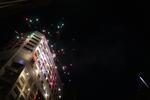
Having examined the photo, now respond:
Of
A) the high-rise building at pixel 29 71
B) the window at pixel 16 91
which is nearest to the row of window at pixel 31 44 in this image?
the high-rise building at pixel 29 71

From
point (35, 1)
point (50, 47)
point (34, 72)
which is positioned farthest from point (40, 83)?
point (35, 1)

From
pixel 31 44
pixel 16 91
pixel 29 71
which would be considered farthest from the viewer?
pixel 31 44

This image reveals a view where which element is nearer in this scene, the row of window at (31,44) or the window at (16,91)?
the window at (16,91)

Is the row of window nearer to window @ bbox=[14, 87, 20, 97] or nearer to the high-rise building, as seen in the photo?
the high-rise building

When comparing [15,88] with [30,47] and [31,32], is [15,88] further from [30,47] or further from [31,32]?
[31,32]

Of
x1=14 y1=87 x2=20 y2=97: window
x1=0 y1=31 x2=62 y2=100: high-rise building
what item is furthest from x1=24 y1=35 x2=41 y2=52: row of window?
x1=14 y1=87 x2=20 y2=97: window

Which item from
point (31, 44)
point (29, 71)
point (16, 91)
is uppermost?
point (16, 91)

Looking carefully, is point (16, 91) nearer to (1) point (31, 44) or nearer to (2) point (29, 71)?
(2) point (29, 71)

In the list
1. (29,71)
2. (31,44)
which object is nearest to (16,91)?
(29,71)

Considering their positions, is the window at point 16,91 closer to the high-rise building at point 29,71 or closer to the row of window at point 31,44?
the high-rise building at point 29,71
